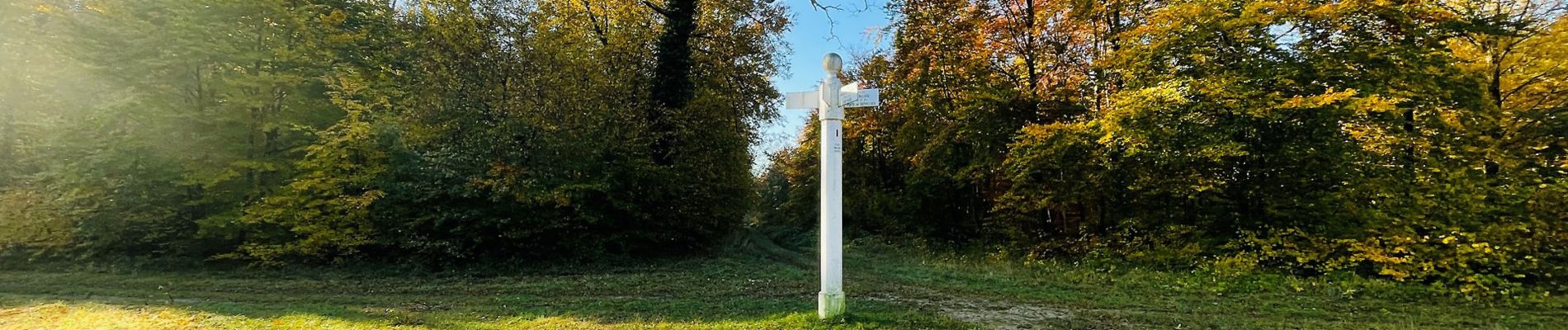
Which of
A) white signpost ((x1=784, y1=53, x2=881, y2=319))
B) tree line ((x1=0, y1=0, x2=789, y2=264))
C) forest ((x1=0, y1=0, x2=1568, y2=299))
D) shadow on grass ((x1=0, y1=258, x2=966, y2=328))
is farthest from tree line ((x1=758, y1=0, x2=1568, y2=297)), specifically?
tree line ((x1=0, y1=0, x2=789, y2=264))

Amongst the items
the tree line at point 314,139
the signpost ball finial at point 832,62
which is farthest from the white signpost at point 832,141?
the tree line at point 314,139

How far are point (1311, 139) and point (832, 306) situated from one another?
8.05 meters

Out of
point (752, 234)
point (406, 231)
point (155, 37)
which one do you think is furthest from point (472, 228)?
point (752, 234)

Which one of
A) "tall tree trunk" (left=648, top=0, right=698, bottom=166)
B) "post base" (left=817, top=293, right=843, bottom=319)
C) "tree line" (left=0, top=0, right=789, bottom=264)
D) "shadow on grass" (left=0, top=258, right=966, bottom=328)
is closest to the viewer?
"post base" (left=817, top=293, right=843, bottom=319)

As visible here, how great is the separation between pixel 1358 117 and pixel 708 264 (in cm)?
955

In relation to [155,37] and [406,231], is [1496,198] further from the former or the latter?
[155,37]

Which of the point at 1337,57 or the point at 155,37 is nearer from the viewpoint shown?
the point at 1337,57

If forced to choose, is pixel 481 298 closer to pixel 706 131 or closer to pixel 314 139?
pixel 706 131

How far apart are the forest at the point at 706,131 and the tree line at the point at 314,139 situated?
0.05 metres

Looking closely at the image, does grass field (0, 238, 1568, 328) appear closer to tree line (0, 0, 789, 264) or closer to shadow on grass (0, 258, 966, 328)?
shadow on grass (0, 258, 966, 328)

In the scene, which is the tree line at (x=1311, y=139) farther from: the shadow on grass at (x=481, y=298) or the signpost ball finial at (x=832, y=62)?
the signpost ball finial at (x=832, y=62)

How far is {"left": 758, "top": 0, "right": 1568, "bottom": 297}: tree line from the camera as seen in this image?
26.4 feet

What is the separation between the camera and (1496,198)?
7984mm

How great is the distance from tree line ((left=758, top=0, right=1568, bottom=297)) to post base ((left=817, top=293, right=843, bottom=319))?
20.8 feet
